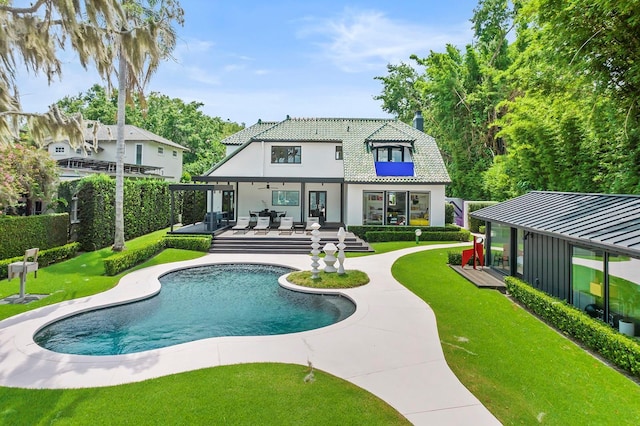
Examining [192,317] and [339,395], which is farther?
[192,317]

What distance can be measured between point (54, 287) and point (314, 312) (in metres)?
7.91

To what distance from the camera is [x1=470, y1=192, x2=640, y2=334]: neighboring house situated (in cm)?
688

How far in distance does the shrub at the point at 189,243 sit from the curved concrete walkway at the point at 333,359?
799cm

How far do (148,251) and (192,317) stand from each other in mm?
7643

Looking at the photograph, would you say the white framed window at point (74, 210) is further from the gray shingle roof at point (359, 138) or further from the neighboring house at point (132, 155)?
the gray shingle roof at point (359, 138)

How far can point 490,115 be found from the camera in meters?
33.2

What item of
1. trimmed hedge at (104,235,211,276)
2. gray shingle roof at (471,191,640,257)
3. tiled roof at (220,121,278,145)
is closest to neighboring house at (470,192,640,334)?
gray shingle roof at (471,191,640,257)

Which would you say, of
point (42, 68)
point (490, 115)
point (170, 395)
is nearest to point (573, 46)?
point (170, 395)

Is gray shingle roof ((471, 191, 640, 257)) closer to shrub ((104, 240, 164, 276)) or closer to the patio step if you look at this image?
the patio step

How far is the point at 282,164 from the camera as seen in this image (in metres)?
24.0

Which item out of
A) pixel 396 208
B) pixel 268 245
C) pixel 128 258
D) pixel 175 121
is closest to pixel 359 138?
pixel 396 208

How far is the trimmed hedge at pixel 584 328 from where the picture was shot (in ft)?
19.8

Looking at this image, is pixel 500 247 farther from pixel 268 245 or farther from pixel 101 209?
pixel 101 209

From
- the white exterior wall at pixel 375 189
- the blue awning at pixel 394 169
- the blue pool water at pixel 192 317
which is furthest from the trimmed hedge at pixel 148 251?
the blue awning at pixel 394 169
